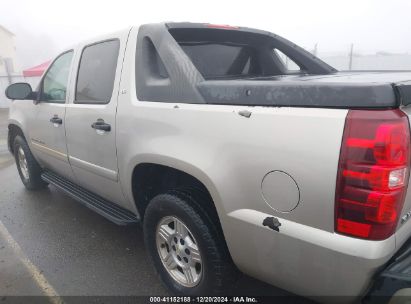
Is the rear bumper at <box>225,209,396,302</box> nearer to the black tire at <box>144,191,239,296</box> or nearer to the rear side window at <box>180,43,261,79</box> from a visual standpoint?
the black tire at <box>144,191,239,296</box>

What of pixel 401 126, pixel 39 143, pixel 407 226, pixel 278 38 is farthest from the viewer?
pixel 39 143

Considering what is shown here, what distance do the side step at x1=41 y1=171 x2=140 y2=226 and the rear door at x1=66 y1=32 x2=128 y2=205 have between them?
0.25 feet

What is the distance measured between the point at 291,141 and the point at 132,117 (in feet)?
4.22

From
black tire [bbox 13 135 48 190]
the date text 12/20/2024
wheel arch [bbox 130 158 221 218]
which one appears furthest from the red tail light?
black tire [bbox 13 135 48 190]

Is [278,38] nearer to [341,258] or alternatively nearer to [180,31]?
[180,31]

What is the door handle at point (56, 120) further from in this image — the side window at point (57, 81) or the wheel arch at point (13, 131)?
the wheel arch at point (13, 131)

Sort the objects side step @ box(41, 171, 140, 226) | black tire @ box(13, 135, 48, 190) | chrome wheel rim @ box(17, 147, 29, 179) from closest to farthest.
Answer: side step @ box(41, 171, 140, 226) → black tire @ box(13, 135, 48, 190) → chrome wheel rim @ box(17, 147, 29, 179)

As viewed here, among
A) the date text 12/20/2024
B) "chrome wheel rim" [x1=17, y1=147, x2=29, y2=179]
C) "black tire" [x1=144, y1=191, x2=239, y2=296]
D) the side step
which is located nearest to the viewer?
"black tire" [x1=144, y1=191, x2=239, y2=296]

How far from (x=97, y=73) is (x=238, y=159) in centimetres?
187

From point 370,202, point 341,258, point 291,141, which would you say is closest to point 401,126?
point 370,202

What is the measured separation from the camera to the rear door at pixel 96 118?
9.02ft

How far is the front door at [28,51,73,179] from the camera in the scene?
11.6 feet

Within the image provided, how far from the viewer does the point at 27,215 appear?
4.16 metres

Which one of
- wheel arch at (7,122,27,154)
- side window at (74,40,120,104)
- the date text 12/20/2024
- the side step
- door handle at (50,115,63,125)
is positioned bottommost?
the date text 12/20/2024
